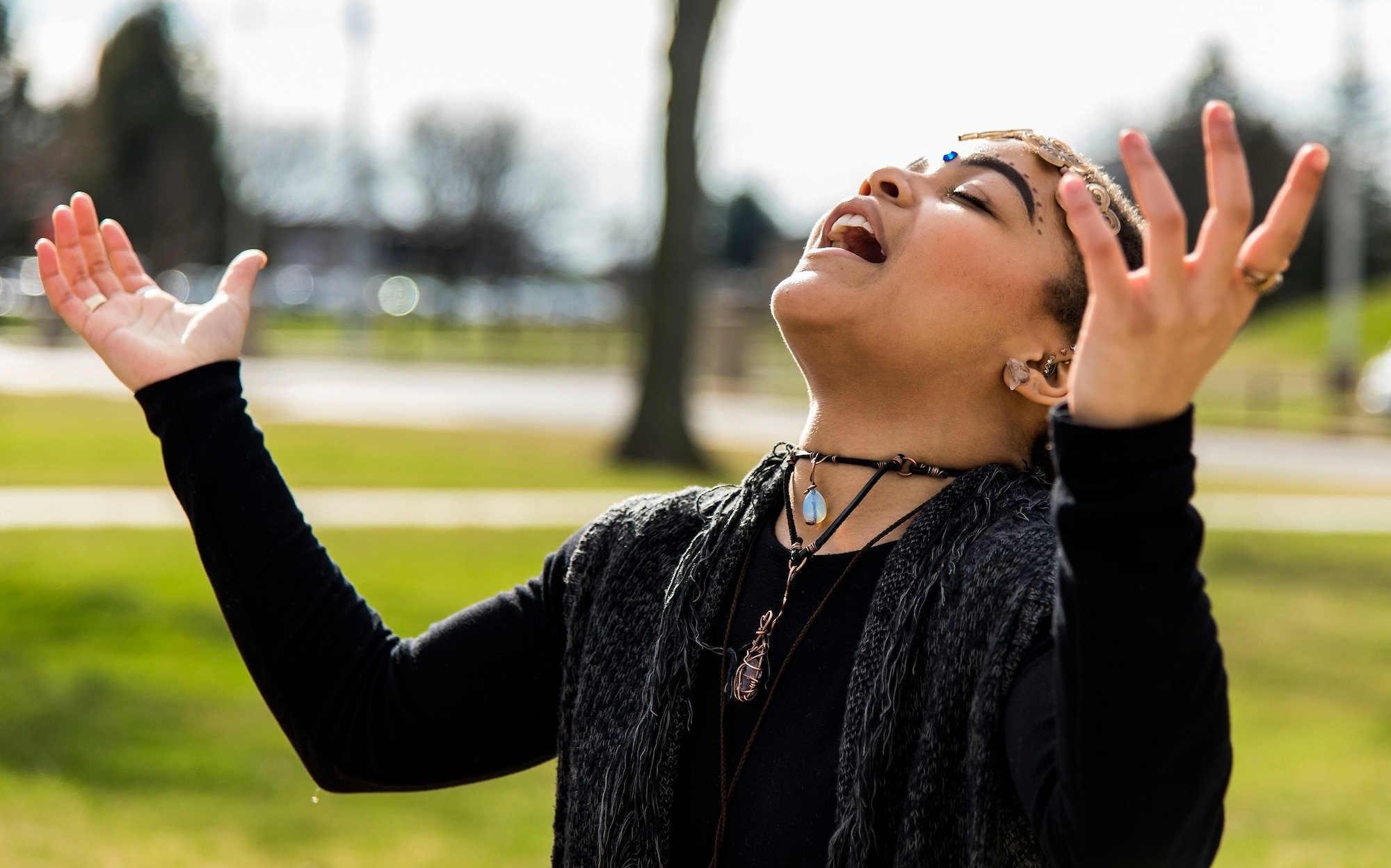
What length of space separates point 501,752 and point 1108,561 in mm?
1017

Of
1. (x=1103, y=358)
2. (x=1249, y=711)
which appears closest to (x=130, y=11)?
(x=1249, y=711)

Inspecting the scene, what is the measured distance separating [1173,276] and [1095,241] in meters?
0.07

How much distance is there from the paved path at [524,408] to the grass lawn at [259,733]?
26.7 feet

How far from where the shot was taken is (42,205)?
24.5 metres

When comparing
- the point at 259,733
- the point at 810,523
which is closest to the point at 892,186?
the point at 810,523

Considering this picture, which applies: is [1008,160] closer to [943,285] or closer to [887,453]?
[943,285]

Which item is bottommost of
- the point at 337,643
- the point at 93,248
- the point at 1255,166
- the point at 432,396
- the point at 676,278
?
the point at 432,396

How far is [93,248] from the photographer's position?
2.04 m

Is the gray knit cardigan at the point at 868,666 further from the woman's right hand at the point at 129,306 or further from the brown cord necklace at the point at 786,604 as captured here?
the woman's right hand at the point at 129,306

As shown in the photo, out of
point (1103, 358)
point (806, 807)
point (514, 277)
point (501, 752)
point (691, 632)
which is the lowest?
point (514, 277)

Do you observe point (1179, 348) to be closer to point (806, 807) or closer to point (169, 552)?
point (806, 807)

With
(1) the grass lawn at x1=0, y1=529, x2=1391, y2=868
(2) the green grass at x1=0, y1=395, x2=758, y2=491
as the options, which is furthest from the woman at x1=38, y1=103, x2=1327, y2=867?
(2) the green grass at x1=0, y1=395, x2=758, y2=491

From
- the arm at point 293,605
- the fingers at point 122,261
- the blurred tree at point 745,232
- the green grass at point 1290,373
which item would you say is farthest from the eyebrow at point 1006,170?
the blurred tree at point 745,232

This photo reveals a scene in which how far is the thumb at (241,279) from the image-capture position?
201 centimetres
